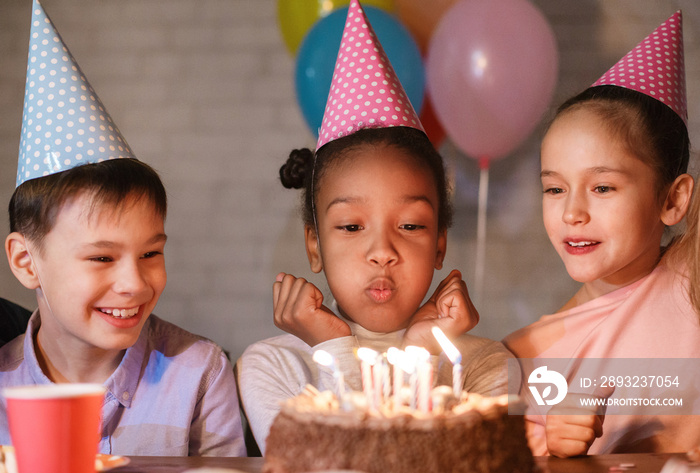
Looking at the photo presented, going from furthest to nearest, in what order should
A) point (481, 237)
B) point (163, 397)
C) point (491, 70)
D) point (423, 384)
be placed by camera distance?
point (481, 237)
point (491, 70)
point (163, 397)
point (423, 384)

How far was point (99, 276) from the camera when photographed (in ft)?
4.30

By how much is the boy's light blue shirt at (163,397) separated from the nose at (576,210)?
0.79 metres

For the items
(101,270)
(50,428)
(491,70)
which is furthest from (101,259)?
(491,70)

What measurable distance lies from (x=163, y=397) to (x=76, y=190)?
1.48 feet

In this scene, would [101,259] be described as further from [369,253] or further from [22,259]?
[369,253]

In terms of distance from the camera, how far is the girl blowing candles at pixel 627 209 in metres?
1.41

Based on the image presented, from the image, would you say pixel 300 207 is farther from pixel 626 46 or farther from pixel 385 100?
pixel 626 46

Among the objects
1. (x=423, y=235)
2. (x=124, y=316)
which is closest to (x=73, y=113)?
(x=124, y=316)

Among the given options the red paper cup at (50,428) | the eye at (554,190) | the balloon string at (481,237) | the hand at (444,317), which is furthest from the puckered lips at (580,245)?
the red paper cup at (50,428)

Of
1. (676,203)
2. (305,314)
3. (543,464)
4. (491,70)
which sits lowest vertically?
(543,464)

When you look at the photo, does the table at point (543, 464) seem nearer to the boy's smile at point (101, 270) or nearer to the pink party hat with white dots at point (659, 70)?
the boy's smile at point (101, 270)

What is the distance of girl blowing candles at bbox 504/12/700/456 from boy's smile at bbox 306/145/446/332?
0.28 m

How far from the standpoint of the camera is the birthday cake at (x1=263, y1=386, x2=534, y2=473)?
737 mm

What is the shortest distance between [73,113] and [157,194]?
0.72ft
